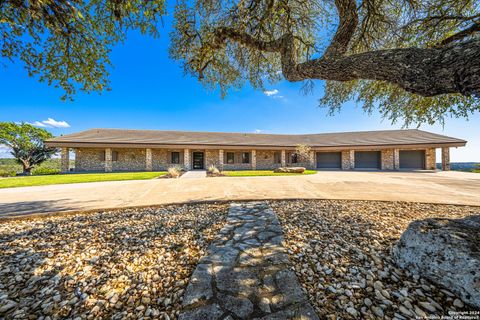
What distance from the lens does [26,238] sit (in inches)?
108

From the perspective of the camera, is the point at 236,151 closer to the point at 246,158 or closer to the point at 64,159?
the point at 246,158

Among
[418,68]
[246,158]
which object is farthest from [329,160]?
[418,68]

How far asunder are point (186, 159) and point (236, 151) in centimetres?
571

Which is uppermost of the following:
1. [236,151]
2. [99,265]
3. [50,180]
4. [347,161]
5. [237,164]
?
[236,151]

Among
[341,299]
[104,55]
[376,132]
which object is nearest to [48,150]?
[104,55]

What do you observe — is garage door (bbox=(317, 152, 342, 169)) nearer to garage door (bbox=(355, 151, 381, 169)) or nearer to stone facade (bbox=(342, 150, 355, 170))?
stone facade (bbox=(342, 150, 355, 170))

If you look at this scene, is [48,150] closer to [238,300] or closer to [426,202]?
[238,300]

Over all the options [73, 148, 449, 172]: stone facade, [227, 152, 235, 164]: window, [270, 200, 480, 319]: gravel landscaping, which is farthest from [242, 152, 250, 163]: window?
[270, 200, 480, 319]: gravel landscaping

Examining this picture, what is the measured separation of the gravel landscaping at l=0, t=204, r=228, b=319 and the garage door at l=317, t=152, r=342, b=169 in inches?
810

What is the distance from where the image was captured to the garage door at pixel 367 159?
63.6 feet

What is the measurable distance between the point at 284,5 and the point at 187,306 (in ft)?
21.3

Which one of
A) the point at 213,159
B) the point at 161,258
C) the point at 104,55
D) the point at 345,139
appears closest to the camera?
the point at 161,258

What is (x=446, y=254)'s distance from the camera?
5.70 ft

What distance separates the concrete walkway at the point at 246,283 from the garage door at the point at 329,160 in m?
20.7
